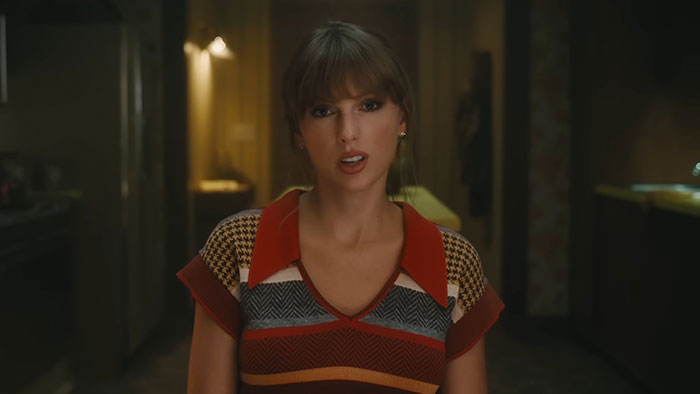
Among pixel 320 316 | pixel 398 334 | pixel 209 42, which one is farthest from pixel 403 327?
pixel 209 42

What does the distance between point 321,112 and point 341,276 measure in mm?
222

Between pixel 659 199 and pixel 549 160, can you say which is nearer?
pixel 659 199

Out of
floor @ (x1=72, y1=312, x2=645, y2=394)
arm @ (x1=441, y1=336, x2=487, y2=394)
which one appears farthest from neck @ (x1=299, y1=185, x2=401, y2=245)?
floor @ (x1=72, y1=312, x2=645, y2=394)

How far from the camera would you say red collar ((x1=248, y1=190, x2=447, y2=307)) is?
0.96 meters

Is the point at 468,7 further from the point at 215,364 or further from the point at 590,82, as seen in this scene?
the point at 215,364

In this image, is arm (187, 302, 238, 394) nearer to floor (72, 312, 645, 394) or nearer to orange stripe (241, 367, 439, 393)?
orange stripe (241, 367, 439, 393)

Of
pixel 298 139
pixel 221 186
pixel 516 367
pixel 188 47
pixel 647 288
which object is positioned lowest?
pixel 516 367

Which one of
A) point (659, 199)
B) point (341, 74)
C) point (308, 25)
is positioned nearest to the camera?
point (341, 74)

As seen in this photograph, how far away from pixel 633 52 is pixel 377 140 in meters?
3.11

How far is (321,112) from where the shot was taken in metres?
0.93

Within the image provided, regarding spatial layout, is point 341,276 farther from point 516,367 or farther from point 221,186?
point 221,186

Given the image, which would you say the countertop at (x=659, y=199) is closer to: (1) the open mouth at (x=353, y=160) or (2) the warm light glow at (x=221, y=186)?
(1) the open mouth at (x=353, y=160)

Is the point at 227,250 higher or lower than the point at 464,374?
higher

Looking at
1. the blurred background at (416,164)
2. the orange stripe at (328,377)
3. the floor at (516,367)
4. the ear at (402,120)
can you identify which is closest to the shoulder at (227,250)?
the orange stripe at (328,377)
